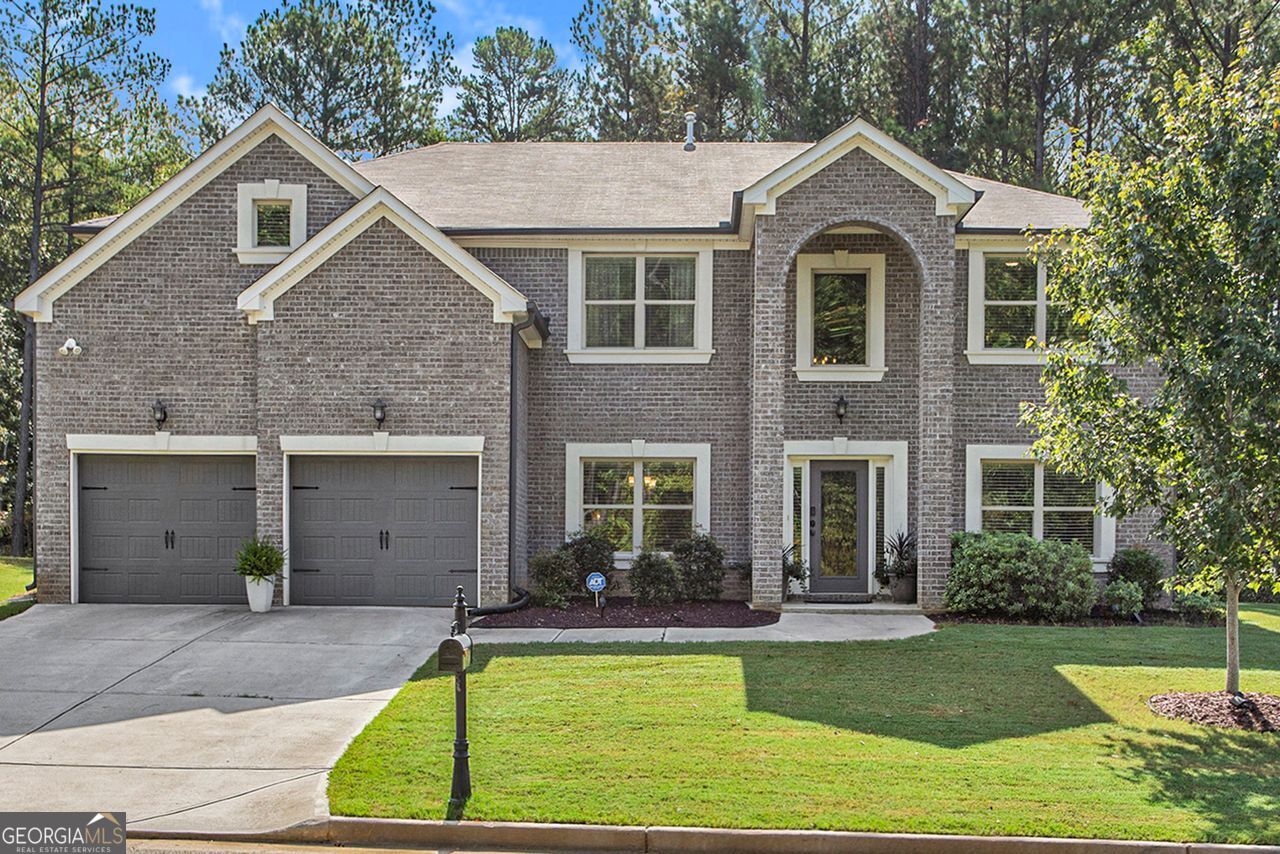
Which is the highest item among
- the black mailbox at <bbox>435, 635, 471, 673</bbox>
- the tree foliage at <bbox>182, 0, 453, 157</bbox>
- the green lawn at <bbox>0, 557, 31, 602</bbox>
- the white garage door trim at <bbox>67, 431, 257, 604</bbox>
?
the tree foliage at <bbox>182, 0, 453, 157</bbox>

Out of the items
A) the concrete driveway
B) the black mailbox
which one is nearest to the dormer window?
the concrete driveway

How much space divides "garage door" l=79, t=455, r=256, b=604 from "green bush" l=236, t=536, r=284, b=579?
3.09 feet

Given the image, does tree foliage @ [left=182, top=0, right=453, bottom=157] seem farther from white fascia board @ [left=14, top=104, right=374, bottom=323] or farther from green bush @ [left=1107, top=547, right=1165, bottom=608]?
green bush @ [left=1107, top=547, right=1165, bottom=608]

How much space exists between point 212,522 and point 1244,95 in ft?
44.6

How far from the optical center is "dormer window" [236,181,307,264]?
49.7 feet

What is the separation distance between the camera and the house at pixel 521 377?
46.8ft

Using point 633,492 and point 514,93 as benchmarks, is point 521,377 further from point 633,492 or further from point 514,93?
point 514,93

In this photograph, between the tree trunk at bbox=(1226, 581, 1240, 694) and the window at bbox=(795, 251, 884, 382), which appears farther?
the window at bbox=(795, 251, 884, 382)

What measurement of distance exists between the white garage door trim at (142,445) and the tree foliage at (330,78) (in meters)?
19.6

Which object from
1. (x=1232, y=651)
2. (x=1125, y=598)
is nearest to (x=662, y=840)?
(x=1232, y=651)

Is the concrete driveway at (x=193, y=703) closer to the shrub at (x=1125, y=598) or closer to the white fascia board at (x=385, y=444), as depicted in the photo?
the white fascia board at (x=385, y=444)

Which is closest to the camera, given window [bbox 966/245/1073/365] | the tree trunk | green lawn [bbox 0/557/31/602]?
the tree trunk

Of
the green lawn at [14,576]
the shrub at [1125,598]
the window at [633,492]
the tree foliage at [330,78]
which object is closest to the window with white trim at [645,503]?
the window at [633,492]

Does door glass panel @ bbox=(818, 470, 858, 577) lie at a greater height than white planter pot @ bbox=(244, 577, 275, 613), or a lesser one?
greater
